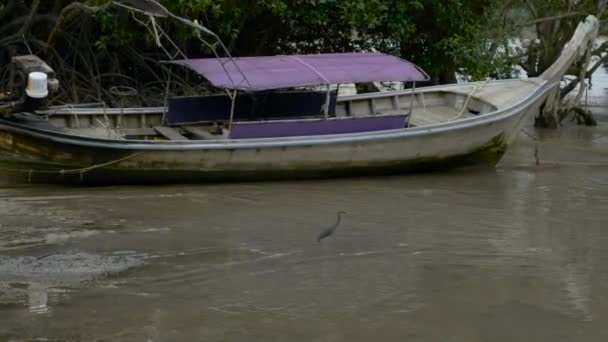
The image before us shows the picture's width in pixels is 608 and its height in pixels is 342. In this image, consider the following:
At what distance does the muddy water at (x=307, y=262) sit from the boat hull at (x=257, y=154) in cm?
18

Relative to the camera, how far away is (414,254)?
7.85m

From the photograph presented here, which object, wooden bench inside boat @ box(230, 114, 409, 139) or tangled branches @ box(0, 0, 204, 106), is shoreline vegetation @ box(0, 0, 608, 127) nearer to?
tangled branches @ box(0, 0, 204, 106)

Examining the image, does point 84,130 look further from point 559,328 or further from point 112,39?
point 559,328

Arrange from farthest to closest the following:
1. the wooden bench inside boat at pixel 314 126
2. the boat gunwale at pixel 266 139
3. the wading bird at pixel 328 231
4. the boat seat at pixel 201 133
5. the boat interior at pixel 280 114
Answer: the boat seat at pixel 201 133
the boat interior at pixel 280 114
the wooden bench inside boat at pixel 314 126
the boat gunwale at pixel 266 139
the wading bird at pixel 328 231

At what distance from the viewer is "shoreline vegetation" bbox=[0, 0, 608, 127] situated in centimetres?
1155

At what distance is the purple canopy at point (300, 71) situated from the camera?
990 cm

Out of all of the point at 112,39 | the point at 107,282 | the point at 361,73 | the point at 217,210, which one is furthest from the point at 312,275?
the point at 112,39

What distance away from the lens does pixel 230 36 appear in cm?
1267

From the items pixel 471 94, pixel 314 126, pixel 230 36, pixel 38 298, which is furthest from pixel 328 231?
pixel 230 36

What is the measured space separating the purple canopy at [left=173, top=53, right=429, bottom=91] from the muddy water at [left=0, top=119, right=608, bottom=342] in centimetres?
110

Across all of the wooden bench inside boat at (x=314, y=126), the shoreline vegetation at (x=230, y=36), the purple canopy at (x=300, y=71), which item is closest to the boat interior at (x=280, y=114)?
the wooden bench inside boat at (x=314, y=126)

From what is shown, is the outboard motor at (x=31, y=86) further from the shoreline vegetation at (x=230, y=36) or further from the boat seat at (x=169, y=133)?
the boat seat at (x=169, y=133)

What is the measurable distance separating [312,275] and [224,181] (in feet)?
10.8

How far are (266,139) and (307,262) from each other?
273 cm
